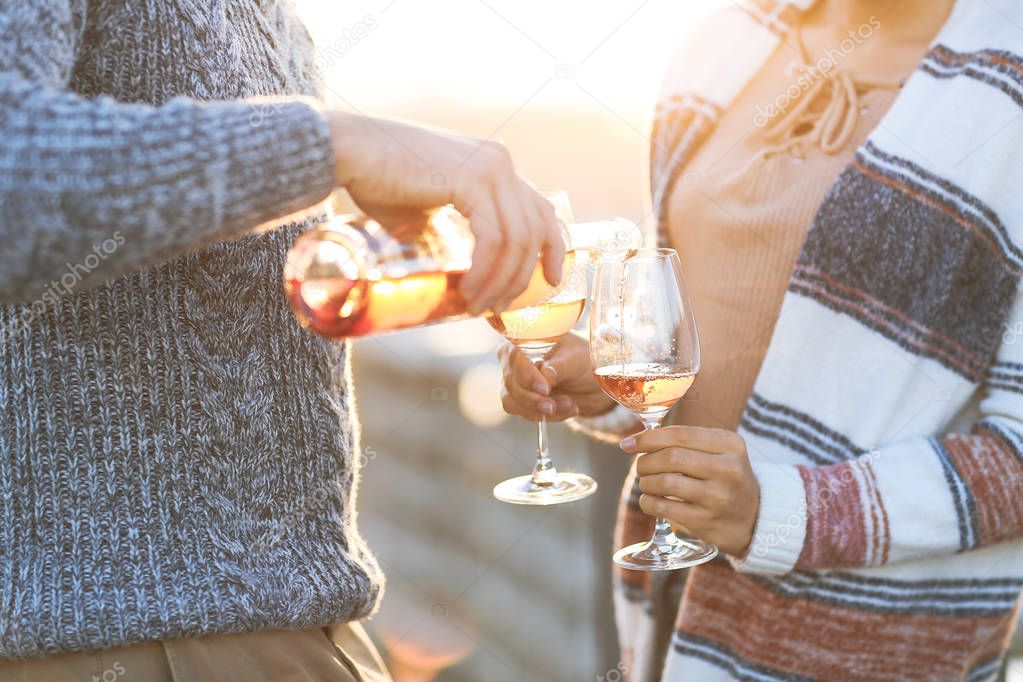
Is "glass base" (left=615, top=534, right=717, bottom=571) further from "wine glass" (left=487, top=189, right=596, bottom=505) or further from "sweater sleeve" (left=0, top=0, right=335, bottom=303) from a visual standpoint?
"sweater sleeve" (left=0, top=0, right=335, bottom=303)

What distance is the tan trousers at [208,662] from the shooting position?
87cm

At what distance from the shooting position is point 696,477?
1175mm

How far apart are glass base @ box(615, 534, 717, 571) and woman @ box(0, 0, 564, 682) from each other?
313mm

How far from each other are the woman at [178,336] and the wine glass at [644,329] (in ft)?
0.77

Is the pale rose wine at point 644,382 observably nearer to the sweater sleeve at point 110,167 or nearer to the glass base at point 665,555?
the glass base at point 665,555

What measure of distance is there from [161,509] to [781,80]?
1.19 metres

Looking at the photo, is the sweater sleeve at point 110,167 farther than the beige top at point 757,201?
No

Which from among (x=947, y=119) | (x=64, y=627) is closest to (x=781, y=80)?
(x=947, y=119)

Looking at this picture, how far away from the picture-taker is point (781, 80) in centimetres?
163

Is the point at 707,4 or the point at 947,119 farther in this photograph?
the point at 707,4

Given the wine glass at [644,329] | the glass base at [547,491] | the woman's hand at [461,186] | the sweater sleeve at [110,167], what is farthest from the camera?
the glass base at [547,491]

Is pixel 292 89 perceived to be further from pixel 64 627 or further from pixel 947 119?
pixel 947 119

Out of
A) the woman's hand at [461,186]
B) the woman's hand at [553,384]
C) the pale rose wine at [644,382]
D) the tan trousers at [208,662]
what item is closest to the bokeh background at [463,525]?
the woman's hand at [553,384]

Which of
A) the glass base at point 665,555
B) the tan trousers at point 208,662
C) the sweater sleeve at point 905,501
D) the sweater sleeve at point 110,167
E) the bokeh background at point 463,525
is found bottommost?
the bokeh background at point 463,525
